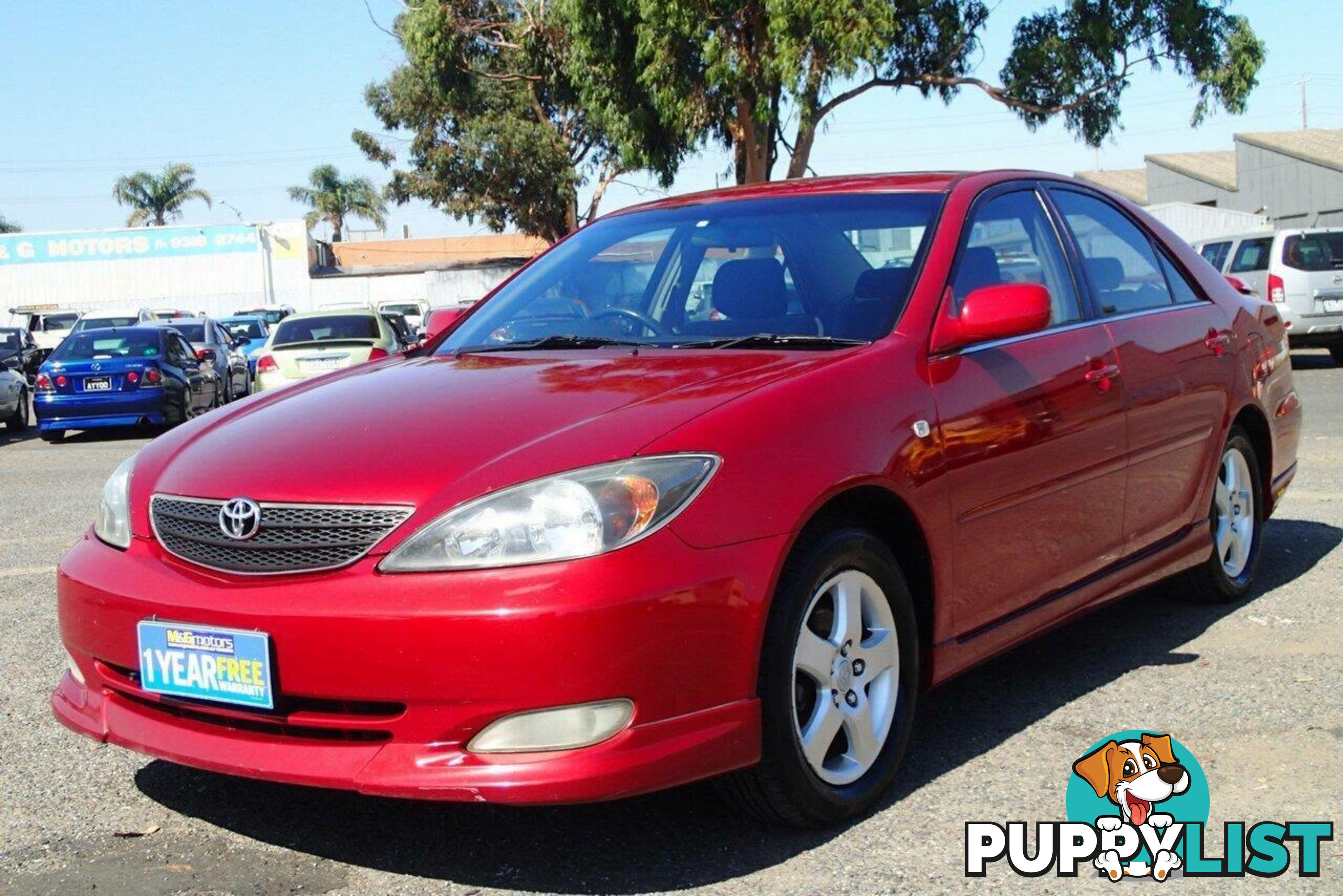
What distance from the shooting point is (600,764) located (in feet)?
10.3

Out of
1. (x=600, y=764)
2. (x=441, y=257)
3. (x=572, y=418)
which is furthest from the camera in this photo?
(x=441, y=257)

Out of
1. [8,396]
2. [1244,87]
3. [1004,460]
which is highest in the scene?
[1244,87]

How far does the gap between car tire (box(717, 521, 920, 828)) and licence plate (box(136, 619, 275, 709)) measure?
1067 mm

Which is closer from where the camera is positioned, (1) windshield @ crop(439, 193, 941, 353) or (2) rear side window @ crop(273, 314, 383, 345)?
(1) windshield @ crop(439, 193, 941, 353)

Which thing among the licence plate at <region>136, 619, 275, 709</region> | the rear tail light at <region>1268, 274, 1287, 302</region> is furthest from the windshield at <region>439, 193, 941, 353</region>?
the rear tail light at <region>1268, 274, 1287, 302</region>

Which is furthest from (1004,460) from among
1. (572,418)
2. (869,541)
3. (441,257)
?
(441,257)

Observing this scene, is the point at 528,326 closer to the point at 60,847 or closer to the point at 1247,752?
the point at 60,847

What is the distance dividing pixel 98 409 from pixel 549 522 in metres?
15.9

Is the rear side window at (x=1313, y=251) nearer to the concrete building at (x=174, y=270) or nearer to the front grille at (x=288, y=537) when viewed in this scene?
the front grille at (x=288, y=537)

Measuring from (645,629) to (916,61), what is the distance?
27.3 m

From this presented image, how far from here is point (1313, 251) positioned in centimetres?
1934

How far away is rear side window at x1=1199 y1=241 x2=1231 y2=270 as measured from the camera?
20656 mm

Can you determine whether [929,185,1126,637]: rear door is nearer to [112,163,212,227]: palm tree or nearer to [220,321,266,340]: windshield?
[220,321,266,340]: windshield

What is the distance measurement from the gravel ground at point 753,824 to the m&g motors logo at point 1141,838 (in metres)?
0.05
